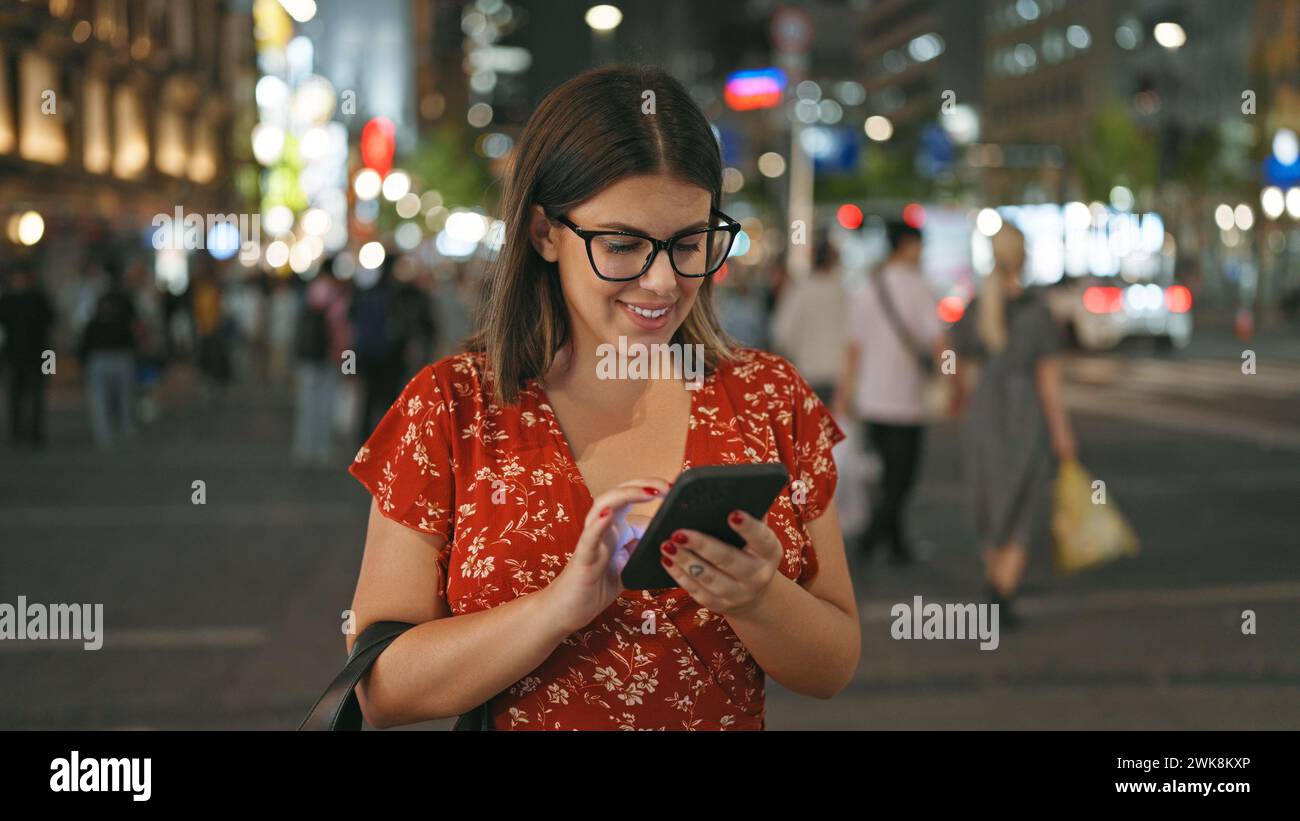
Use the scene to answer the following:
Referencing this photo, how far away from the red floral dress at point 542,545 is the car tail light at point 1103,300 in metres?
28.9

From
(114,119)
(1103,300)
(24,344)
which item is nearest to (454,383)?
(24,344)

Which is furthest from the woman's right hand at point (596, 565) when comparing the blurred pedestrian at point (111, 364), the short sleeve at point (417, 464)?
the blurred pedestrian at point (111, 364)

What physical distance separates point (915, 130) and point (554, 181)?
105 meters

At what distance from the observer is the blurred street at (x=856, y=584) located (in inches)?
256

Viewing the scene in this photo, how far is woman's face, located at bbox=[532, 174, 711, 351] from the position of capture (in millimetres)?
2355

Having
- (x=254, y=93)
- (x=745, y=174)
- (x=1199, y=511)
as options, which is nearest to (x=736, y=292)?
(x=1199, y=511)

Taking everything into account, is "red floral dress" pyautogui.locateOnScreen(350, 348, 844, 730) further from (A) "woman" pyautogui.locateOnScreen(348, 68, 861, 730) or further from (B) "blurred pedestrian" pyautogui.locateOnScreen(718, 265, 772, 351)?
(B) "blurred pedestrian" pyautogui.locateOnScreen(718, 265, 772, 351)

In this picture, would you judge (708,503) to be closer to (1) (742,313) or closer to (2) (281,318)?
(1) (742,313)

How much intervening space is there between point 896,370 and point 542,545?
25.3ft

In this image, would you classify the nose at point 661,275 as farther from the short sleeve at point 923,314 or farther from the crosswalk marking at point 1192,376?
the crosswalk marking at point 1192,376

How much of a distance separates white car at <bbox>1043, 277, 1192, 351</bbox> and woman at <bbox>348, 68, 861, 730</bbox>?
27.9 meters

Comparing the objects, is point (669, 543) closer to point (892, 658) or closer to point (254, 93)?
point (892, 658)

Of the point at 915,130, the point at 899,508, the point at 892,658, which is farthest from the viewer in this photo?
the point at 915,130
